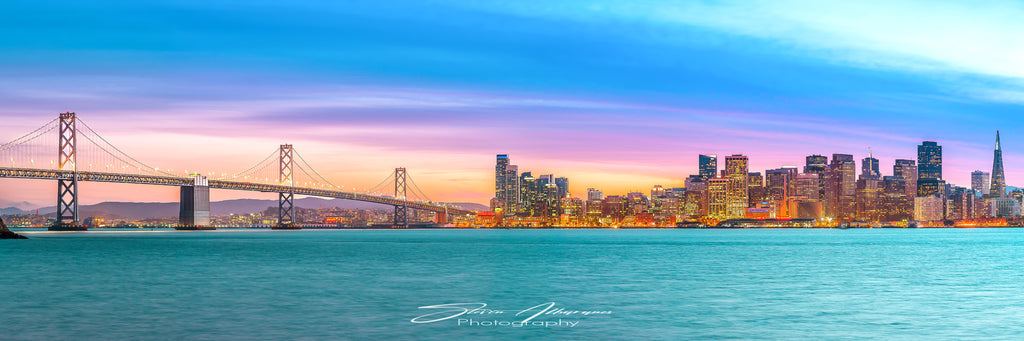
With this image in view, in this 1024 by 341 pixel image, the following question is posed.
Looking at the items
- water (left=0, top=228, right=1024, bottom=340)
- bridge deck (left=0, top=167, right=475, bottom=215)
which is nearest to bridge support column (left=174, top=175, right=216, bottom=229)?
bridge deck (left=0, top=167, right=475, bottom=215)

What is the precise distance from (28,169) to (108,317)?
95503 mm

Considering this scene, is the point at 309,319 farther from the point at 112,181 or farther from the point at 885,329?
the point at 112,181

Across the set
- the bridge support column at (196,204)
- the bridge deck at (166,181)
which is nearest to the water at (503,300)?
the bridge deck at (166,181)

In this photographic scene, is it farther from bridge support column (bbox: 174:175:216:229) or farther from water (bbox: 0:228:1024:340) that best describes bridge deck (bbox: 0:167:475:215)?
water (bbox: 0:228:1024:340)

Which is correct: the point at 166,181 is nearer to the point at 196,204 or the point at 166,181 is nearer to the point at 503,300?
the point at 196,204

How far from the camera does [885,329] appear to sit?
74.3ft

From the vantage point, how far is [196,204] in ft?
440

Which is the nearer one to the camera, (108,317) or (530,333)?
(530,333)

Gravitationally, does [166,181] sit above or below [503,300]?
above

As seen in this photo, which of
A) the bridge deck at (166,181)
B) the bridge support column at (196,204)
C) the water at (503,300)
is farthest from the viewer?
the bridge support column at (196,204)

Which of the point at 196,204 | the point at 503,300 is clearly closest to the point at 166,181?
the point at 196,204

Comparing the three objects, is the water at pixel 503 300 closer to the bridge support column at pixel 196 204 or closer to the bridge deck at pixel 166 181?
the bridge deck at pixel 166 181

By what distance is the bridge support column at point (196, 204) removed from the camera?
130500 mm

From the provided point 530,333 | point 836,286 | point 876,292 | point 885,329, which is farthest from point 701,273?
point 530,333
